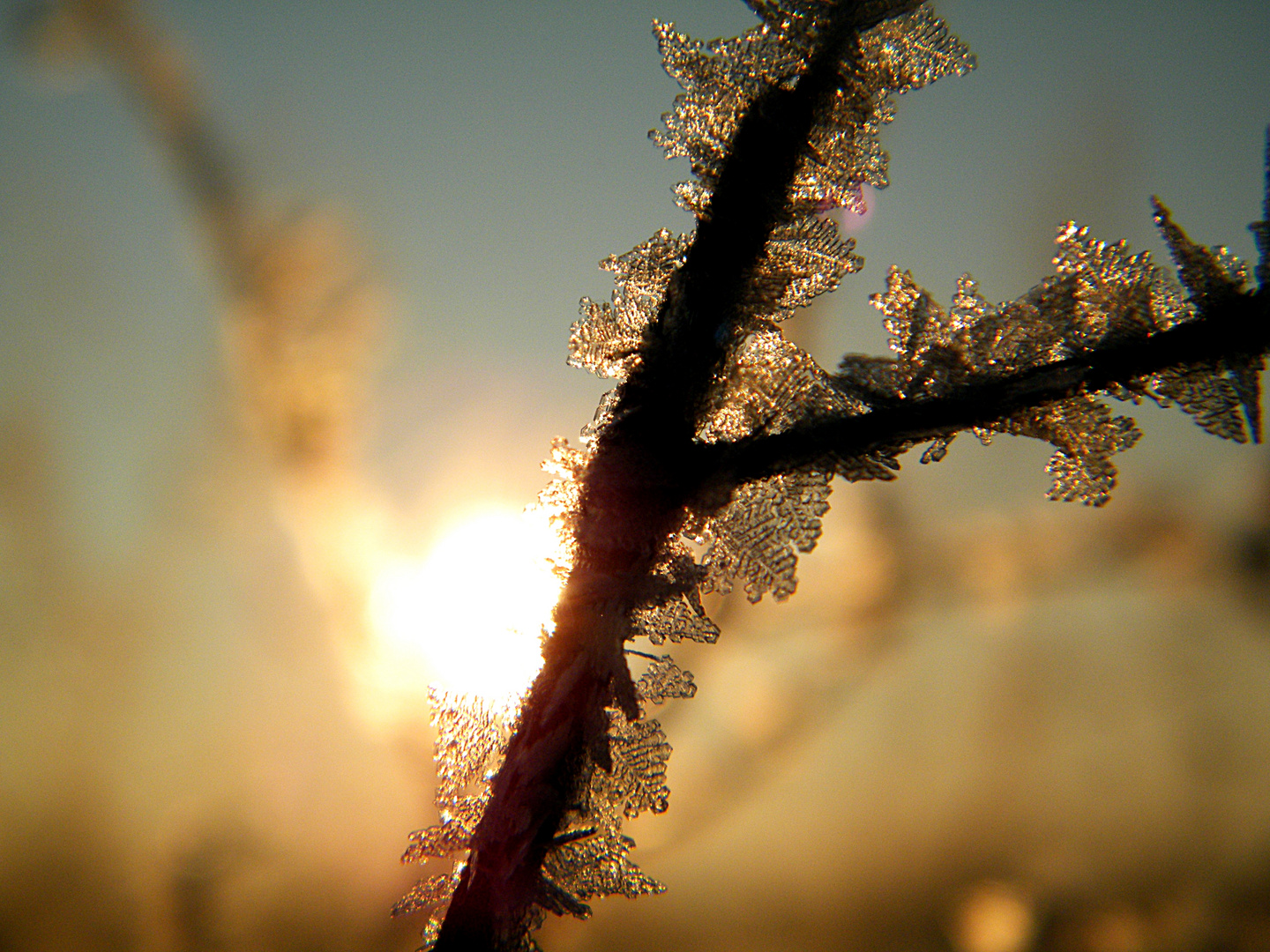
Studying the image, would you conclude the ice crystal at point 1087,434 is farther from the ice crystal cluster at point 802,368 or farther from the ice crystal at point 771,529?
the ice crystal at point 771,529

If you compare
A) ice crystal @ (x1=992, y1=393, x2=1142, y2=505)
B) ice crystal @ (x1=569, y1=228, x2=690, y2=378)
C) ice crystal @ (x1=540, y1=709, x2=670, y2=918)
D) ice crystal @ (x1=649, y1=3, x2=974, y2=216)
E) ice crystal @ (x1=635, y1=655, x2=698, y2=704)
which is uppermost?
ice crystal @ (x1=649, y1=3, x2=974, y2=216)

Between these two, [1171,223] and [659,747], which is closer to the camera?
[1171,223]

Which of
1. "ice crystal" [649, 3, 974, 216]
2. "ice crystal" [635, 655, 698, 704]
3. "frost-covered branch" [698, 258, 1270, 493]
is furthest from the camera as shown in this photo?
"ice crystal" [635, 655, 698, 704]

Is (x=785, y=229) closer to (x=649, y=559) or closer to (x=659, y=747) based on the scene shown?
(x=649, y=559)

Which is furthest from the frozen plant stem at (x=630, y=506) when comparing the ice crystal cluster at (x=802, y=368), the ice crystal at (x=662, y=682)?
the ice crystal at (x=662, y=682)

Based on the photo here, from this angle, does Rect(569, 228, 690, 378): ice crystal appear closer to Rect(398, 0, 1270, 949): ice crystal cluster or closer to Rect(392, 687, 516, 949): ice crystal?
Rect(398, 0, 1270, 949): ice crystal cluster

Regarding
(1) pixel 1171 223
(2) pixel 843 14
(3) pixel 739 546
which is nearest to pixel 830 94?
(2) pixel 843 14

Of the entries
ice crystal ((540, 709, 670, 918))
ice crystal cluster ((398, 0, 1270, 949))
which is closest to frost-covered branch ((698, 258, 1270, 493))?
ice crystal cluster ((398, 0, 1270, 949))

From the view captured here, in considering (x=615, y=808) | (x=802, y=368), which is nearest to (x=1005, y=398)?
(x=802, y=368)
